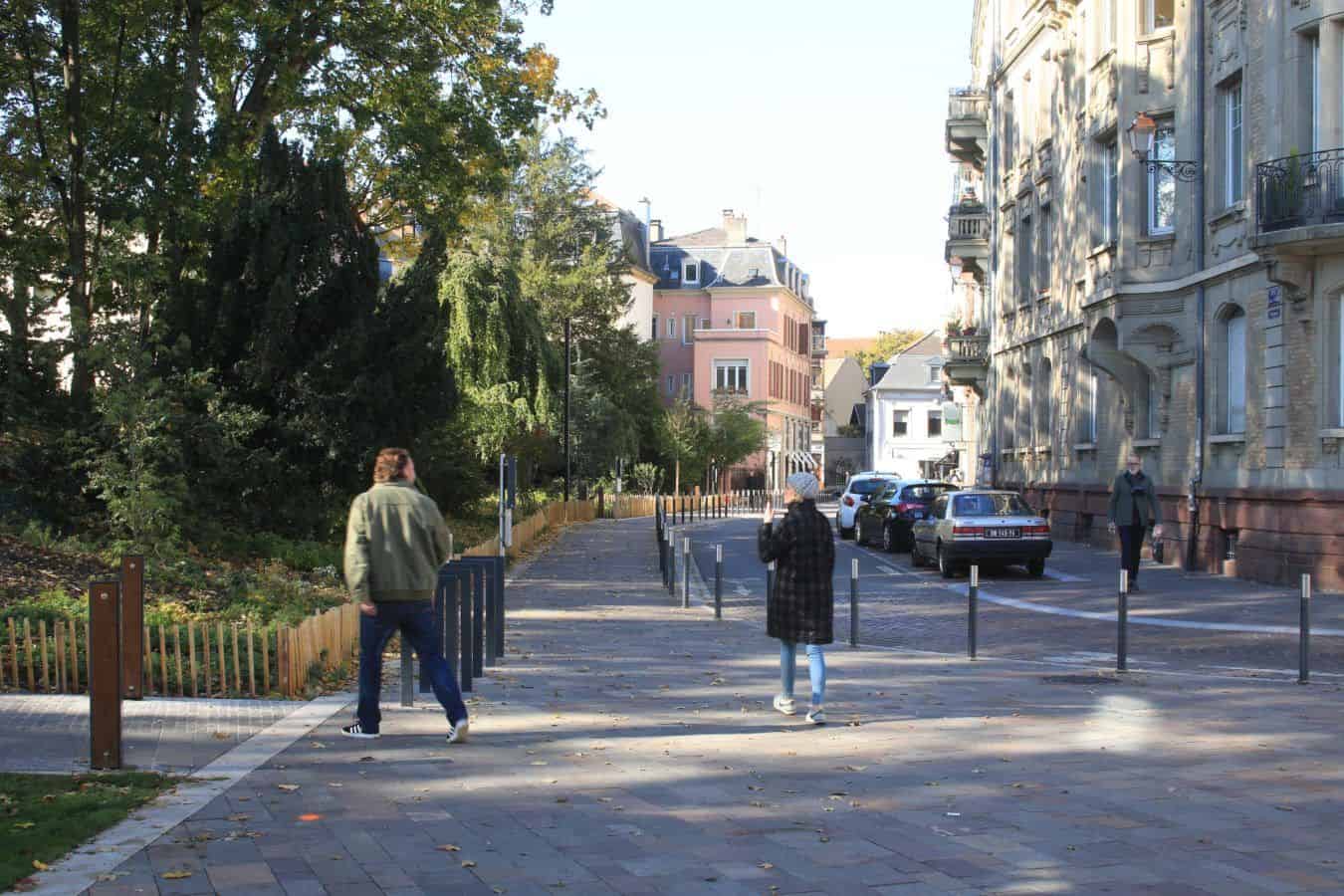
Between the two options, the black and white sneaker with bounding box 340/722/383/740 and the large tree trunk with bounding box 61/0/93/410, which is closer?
the black and white sneaker with bounding box 340/722/383/740

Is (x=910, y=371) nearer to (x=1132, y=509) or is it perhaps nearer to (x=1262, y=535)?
(x=1262, y=535)

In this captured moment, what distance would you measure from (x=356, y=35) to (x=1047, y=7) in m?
17.0

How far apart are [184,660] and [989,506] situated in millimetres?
16061

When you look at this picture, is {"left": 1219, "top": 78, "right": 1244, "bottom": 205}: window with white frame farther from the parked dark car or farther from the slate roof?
the slate roof

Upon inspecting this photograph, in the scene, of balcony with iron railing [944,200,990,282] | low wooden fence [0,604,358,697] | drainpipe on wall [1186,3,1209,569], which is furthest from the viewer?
balcony with iron railing [944,200,990,282]

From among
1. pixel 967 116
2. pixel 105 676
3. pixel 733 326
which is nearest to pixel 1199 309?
pixel 105 676

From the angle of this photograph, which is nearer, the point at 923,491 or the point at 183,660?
the point at 183,660

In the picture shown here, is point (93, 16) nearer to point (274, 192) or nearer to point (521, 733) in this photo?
point (274, 192)

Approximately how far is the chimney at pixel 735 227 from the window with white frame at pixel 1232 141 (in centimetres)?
7413

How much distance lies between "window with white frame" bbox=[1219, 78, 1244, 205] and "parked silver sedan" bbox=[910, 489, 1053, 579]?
6143 millimetres

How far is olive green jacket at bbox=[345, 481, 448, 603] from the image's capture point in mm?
9016

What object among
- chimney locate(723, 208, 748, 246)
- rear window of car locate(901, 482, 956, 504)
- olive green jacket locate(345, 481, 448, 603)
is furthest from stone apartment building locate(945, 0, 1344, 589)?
chimney locate(723, 208, 748, 246)

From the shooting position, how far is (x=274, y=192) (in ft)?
72.8

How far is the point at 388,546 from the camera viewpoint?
903 cm
